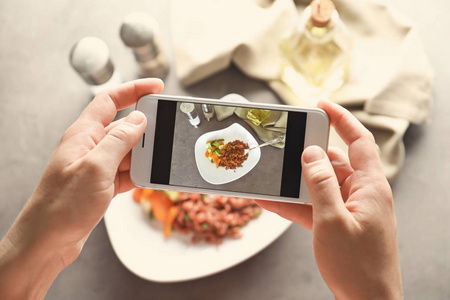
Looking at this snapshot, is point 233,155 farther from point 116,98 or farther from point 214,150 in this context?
point 116,98

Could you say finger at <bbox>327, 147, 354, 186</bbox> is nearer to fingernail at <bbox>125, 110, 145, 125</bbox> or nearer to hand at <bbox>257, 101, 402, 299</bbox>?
hand at <bbox>257, 101, 402, 299</bbox>

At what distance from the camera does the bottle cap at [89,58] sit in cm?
72

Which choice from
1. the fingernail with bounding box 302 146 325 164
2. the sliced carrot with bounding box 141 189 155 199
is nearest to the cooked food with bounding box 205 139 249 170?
the fingernail with bounding box 302 146 325 164

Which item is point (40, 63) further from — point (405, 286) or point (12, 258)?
point (405, 286)

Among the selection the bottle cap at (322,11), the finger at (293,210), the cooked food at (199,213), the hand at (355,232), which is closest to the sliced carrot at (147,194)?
the cooked food at (199,213)

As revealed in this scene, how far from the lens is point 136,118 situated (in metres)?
0.53

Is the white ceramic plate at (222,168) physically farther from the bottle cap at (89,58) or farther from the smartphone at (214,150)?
the bottle cap at (89,58)

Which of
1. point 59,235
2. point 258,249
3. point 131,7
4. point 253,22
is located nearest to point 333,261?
point 258,249

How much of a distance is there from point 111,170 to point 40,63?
0.55 metres

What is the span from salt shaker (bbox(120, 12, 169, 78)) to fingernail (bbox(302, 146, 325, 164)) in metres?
0.42

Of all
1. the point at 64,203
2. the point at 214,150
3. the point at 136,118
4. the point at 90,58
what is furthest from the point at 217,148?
the point at 90,58

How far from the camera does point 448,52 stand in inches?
33.4

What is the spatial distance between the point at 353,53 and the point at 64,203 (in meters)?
0.65

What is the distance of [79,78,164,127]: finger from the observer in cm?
57
